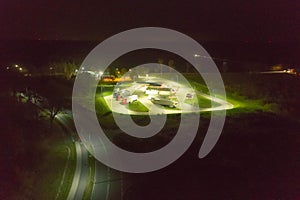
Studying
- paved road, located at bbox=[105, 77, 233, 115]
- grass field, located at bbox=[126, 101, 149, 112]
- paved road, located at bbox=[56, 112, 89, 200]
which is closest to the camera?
paved road, located at bbox=[56, 112, 89, 200]

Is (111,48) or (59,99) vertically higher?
(111,48)

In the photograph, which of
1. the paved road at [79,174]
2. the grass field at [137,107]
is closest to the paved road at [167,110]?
→ the grass field at [137,107]

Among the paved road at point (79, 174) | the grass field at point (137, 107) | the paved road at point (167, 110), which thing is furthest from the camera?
the grass field at point (137, 107)

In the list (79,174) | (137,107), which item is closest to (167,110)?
(137,107)

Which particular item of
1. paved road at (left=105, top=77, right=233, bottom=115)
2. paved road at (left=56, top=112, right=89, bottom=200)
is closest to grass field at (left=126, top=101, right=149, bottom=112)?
paved road at (left=105, top=77, right=233, bottom=115)

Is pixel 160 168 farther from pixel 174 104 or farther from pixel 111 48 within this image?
pixel 111 48

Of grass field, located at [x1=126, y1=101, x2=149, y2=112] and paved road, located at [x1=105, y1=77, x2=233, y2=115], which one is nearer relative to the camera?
paved road, located at [x1=105, y1=77, x2=233, y2=115]

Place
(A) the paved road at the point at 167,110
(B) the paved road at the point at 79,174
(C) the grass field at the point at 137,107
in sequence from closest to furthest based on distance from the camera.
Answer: (B) the paved road at the point at 79,174 → (A) the paved road at the point at 167,110 → (C) the grass field at the point at 137,107

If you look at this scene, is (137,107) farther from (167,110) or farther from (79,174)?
(79,174)

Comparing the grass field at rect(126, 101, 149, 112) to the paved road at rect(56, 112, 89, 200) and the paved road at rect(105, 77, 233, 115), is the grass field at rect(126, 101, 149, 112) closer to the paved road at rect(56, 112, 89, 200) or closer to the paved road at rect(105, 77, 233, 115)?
the paved road at rect(105, 77, 233, 115)

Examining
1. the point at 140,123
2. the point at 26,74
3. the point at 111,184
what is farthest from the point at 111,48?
the point at 111,184

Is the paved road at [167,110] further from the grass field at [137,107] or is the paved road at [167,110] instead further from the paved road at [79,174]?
the paved road at [79,174]
